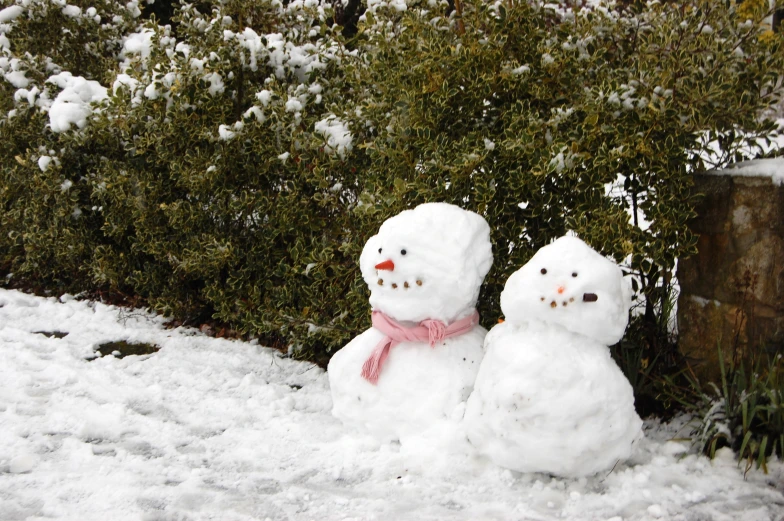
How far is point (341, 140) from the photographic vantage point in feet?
12.2

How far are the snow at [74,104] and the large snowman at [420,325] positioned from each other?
107 inches

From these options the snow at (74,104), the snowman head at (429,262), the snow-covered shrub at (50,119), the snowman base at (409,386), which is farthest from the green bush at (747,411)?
the snow-covered shrub at (50,119)

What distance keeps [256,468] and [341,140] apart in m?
1.77

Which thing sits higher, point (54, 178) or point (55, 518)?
point (54, 178)

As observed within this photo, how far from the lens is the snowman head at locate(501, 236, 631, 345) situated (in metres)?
2.58

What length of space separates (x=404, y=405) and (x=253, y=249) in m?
1.65

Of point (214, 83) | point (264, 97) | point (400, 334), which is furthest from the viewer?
point (214, 83)

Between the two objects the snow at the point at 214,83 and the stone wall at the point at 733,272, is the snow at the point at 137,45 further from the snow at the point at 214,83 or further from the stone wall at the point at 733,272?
the stone wall at the point at 733,272

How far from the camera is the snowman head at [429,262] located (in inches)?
113

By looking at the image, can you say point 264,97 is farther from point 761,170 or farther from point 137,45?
point 761,170

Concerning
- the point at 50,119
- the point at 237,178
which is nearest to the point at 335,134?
the point at 237,178

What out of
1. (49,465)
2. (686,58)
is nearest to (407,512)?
(49,465)

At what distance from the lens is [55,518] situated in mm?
2400

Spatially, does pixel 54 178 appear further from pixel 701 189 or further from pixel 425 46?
pixel 701 189
